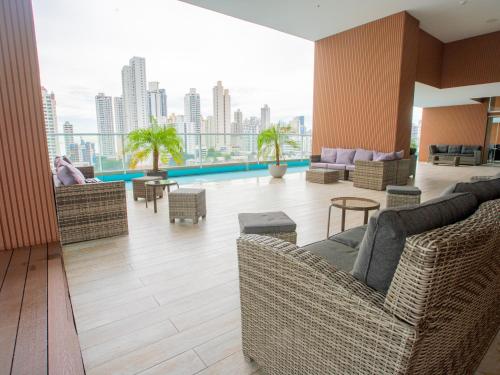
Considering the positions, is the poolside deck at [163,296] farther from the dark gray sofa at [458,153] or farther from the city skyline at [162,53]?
the dark gray sofa at [458,153]

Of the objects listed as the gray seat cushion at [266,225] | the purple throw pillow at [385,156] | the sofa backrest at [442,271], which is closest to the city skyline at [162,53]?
the purple throw pillow at [385,156]

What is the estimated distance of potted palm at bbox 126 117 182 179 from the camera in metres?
6.03

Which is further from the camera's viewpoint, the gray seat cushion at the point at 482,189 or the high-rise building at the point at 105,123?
the high-rise building at the point at 105,123

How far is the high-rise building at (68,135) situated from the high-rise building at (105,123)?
24.5 inches

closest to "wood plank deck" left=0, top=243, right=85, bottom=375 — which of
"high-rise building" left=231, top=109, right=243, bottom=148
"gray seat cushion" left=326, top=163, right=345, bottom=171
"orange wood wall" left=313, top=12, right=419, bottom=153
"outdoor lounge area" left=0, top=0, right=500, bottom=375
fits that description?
"outdoor lounge area" left=0, top=0, right=500, bottom=375

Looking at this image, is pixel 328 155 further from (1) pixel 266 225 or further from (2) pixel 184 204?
(1) pixel 266 225

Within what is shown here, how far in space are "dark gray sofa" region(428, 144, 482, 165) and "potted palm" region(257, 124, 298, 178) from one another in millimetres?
8218

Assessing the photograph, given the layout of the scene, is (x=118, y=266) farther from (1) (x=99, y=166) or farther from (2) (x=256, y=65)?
(2) (x=256, y=65)

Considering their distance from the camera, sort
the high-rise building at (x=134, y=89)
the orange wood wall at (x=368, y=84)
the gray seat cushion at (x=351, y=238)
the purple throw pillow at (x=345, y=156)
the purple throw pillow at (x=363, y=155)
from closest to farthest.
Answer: the gray seat cushion at (x=351, y=238) → the orange wood wall at (x=368, y=84) → the purple throw pillow at (x=363, y=155) → the purple throw pillow at (x=345, y=156) → the high-rise building at (x=134, y=89)

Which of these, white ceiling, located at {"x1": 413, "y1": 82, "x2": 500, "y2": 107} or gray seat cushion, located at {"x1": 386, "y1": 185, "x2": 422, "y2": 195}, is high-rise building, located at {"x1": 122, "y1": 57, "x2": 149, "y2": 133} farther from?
white ceiling, located at {"x1": 413, "y1": 82, "x2": 500, "y2": 107}

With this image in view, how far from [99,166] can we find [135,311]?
626 cm

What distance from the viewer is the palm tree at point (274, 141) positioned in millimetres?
7836

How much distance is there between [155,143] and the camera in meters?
6.08

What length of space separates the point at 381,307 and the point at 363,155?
6.97 m
